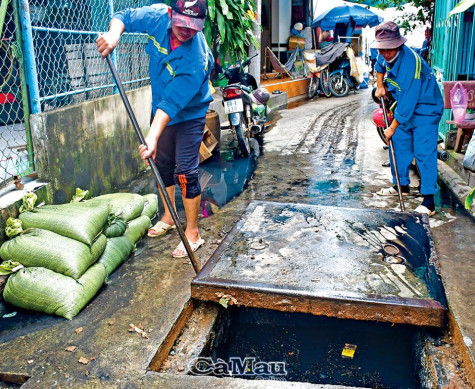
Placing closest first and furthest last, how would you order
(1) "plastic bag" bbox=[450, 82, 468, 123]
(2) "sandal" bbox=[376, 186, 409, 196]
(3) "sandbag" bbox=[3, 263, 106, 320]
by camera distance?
(3) "sandbag" bbox=[3, 263, 106, 320] < (2) "sandal" bbox=[376, 186, 409, 196] < (1) "plastic bag" bbox=[450, 82, 468, 123]

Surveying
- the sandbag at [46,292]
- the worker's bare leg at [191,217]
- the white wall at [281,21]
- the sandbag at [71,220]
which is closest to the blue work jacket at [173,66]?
the worker's bare leg at [191,217]

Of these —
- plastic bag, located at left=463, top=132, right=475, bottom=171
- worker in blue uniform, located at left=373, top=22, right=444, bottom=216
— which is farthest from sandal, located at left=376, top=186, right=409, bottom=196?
plastic bag, located at left=463, top=132, right=475, bottom=171

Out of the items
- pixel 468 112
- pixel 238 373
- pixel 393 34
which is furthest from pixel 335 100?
pixel 238 373

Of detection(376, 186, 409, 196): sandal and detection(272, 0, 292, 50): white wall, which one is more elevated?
detection(272, 0, 292, 50): white wall

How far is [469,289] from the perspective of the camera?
2.92 m

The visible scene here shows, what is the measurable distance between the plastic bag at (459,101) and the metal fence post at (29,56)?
174 inches

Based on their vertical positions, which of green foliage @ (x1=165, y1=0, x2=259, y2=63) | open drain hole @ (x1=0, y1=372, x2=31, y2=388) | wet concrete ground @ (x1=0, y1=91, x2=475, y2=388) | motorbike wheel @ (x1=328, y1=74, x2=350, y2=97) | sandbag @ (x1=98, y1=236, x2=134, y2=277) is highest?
green foliage @ (x1=165, y1=0, x2=259, y2=63)

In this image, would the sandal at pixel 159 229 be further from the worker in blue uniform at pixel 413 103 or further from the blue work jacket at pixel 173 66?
the worker in blue uniform at pixel 413 103

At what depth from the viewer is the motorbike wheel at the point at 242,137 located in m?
6.72

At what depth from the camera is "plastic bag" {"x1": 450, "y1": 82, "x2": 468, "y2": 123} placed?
528 centimetres

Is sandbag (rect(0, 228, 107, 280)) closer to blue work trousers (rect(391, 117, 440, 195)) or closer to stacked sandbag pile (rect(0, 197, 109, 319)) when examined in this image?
stacked sandbag pile (rect(0, 197, 109, 319))

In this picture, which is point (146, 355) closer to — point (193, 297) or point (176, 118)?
point (193, 297)

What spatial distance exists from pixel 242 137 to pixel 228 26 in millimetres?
1872

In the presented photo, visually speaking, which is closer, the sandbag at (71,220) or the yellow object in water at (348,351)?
the yellow object in water at (348,351)
